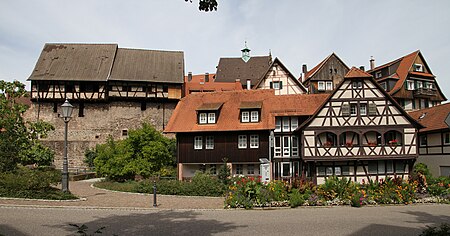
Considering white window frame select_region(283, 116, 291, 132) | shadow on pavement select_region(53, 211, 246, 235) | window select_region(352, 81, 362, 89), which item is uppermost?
window select_region(352, 81, 362, 89)

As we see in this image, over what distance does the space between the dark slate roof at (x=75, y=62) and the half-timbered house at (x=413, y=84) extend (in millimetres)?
33724

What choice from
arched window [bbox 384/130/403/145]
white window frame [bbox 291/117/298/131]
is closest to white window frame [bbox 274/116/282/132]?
white window frame [bbox 291/117/298/131]

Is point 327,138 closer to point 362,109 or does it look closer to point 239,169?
point 362,109

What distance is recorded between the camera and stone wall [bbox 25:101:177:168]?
45.9m

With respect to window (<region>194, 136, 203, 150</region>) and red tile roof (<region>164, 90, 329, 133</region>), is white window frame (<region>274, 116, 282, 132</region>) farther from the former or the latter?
window (<region>194, 136, 203, 150</region>)

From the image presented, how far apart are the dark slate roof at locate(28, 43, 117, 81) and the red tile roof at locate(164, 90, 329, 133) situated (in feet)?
58.3

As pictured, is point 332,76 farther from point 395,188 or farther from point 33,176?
point 33,176

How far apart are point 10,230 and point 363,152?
76.0 feet

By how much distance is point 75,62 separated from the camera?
46844mm

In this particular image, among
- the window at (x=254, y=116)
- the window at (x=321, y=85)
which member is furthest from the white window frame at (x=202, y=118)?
the window at (x=321, y=85)

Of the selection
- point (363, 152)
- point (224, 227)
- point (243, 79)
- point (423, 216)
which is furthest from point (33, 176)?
point (243, 79)

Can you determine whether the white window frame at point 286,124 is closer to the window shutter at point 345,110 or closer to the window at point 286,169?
the window at point 286,169

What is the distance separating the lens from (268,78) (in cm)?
4075

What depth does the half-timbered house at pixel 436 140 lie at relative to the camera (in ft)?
94.1
